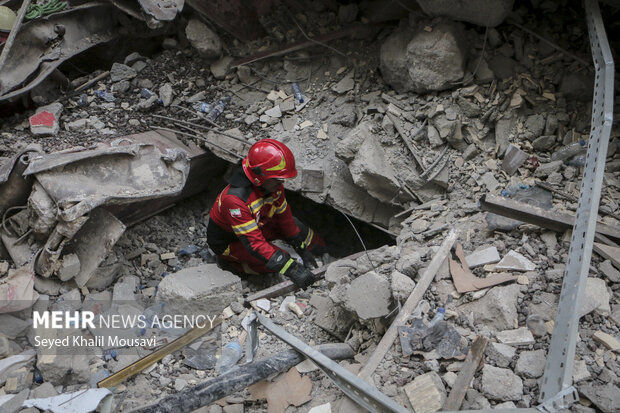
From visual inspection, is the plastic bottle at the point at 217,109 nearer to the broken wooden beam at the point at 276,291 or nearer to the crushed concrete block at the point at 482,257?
the broken wooden beam at the point at 276,291

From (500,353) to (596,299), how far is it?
28.7 inches

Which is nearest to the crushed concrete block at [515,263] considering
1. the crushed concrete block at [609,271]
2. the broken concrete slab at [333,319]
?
the crushed concrete block at [609,271]

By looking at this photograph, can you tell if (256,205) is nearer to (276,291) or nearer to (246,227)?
(246,227)

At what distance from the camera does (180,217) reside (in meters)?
5.56

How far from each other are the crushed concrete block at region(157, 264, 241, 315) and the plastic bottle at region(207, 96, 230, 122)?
6.57 feet

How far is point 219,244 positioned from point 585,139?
3.45 metres

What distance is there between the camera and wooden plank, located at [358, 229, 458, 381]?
2.92 meters

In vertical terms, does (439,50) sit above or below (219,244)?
above

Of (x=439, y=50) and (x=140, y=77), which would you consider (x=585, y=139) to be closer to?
(x=439, y=50)

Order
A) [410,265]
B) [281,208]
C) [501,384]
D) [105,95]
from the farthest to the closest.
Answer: [105,95]
[281,208]
[410,265]
[501,384]

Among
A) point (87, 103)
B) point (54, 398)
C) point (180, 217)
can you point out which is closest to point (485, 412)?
point (54, 398)

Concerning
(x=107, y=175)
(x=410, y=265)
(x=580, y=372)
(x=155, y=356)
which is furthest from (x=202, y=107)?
(x=580, y=372)

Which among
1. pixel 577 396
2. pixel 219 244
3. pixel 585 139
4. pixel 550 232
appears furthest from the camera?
pixel 219 244

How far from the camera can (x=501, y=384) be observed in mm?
2658
